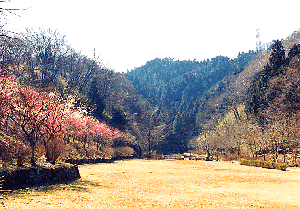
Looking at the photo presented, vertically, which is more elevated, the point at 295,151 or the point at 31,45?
the point at 31,45

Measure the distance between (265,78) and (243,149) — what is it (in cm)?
2602

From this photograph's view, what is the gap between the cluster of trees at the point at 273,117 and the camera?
4834cm

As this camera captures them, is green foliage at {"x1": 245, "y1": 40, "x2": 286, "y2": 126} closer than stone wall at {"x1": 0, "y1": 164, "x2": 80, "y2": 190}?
No

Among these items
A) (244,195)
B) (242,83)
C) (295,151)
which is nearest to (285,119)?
(295,151)

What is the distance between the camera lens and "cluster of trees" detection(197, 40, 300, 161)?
159 feet

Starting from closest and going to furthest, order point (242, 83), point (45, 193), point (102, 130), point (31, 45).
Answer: point (45, 193) < point (102, 130) < point (31, 45) < point (242, 83)

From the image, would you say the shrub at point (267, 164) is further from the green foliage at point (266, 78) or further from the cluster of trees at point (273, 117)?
the green foliage at point (266, 78)

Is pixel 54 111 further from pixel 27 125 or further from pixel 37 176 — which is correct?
A: pixel 37 176

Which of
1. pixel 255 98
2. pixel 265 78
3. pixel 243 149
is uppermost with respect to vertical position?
pixel 265 78

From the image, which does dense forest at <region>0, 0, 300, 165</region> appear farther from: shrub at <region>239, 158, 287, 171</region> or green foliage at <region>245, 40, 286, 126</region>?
shrub at <region>239, 158, 287, 171</region>

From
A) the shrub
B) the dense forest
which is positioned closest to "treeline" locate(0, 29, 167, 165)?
the dense forest

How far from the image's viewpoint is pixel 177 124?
133375 millimetres

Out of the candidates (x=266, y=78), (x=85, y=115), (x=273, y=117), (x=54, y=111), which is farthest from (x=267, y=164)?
(x=85, y=115)

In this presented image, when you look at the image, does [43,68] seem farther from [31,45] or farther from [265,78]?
[265,78]
